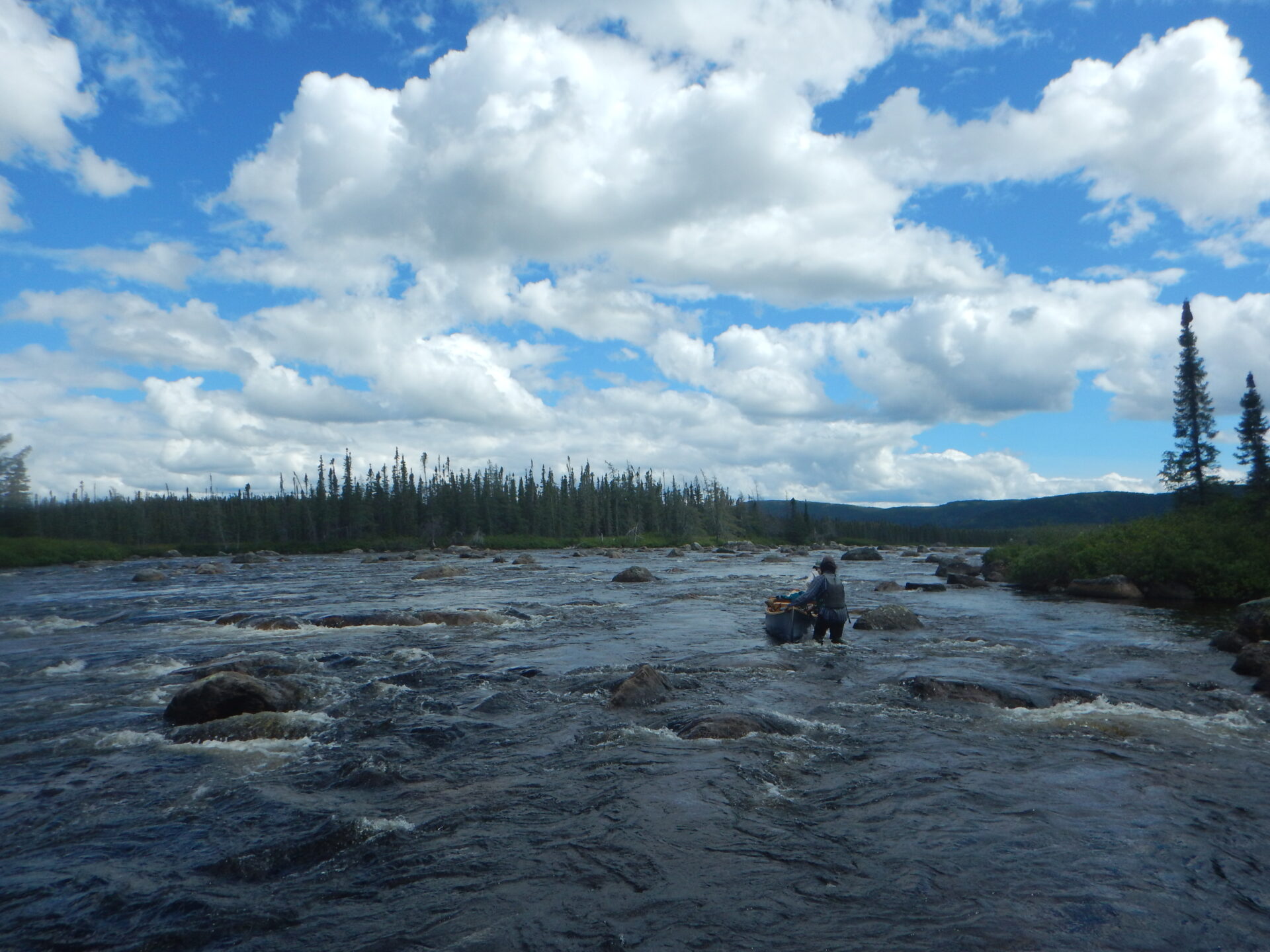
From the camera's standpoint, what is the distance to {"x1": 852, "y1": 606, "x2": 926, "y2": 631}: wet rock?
20.8 meters

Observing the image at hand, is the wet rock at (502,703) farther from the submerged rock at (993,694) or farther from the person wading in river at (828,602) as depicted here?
the person wading in river at (828,602)

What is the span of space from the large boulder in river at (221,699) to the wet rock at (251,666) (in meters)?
2.28

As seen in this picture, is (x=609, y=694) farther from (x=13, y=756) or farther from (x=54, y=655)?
(x=54, y=655)

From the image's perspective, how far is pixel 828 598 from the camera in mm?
18000

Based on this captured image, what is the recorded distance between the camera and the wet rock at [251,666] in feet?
47.1

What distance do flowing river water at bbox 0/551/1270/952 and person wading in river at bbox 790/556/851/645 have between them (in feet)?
4.48

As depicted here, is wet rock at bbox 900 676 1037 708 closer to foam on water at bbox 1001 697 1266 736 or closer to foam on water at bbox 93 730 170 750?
foam on water at bbox 1001 697 1266 736

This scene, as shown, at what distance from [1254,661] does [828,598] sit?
7931mm

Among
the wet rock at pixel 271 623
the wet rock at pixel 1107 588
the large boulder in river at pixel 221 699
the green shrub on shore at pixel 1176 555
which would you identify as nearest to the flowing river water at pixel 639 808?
the large boulder in river at pixel 221 699

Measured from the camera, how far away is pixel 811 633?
773 inches

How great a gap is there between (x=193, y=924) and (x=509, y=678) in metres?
8.69

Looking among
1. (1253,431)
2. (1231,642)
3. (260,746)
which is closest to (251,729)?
(260,746)

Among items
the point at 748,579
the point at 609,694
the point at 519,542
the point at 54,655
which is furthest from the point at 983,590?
the point at 519,542

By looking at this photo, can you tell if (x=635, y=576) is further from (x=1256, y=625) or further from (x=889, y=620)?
(x=1256, y=625)
